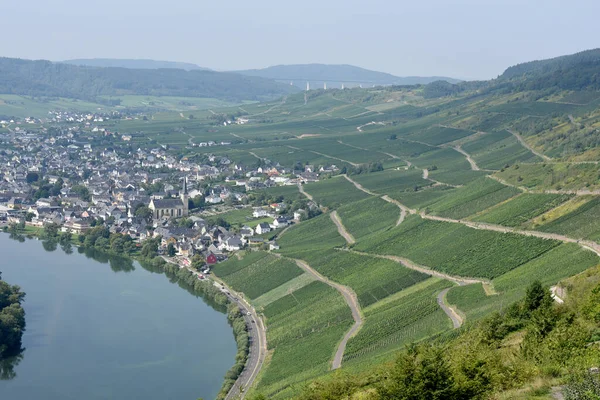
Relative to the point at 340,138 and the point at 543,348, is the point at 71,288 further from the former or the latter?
the point at 340,138

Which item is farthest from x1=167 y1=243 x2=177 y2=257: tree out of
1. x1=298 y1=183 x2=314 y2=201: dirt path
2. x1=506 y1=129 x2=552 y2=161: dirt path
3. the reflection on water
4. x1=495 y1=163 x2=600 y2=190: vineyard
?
x1=506 y1=129 x2=552 y2=161: dirt path

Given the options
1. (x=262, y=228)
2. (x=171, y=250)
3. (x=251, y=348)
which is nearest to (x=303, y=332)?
(x=251, y=348)

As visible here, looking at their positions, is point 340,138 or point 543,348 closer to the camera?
point 543,348

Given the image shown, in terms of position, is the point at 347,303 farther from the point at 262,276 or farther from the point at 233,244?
the point at 233,244

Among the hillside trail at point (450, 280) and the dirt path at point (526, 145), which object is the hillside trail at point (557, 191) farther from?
the dirt path at point (526, 145)

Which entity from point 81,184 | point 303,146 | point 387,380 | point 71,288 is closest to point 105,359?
point 71,288

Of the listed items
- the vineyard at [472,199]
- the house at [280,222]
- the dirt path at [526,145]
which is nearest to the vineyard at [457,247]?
the vineyard at [472,199]
